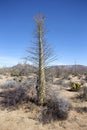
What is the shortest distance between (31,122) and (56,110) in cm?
169

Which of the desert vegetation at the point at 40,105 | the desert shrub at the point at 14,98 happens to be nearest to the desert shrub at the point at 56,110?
the desert vegetation at the point at 40,105

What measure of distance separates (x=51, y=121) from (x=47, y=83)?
3.03 metres

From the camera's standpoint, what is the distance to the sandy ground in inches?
369

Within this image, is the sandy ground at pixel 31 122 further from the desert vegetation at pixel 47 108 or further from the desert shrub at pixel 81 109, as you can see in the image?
the desert shrub at pixel 81 109

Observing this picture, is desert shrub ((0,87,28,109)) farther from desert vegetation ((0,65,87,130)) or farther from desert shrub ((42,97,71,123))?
desert shrub ((42,97,71,123))

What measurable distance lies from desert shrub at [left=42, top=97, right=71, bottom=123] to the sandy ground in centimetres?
33

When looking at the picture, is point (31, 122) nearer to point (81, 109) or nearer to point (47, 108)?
point (47, 108)

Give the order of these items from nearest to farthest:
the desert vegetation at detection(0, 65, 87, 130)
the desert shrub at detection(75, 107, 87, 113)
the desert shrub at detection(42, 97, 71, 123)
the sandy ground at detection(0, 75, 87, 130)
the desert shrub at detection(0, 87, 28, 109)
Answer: the sandy ground at detection(0, 75, 87, 130) < the desert vegetation at detection(0, 65, 87, 130) < the desert shrub at detection(42, 97, 71, 123) < the desert shrub at detection(75, 107, 87, 113) < the desert shrub at detection(0, 87, 28, 109)

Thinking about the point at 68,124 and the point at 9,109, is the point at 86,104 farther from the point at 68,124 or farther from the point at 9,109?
the point at 9,109

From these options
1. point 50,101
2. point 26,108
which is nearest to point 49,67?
point 50,101

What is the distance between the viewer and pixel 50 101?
11648mm

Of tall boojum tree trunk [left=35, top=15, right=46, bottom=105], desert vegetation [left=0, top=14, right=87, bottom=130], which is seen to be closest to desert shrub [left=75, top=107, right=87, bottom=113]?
desert vegetation [left=0, top=14, right=87, bottom=130]

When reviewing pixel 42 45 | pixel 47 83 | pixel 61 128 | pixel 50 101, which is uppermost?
pixel 42 45

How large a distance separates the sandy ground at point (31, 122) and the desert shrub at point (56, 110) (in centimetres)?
33
